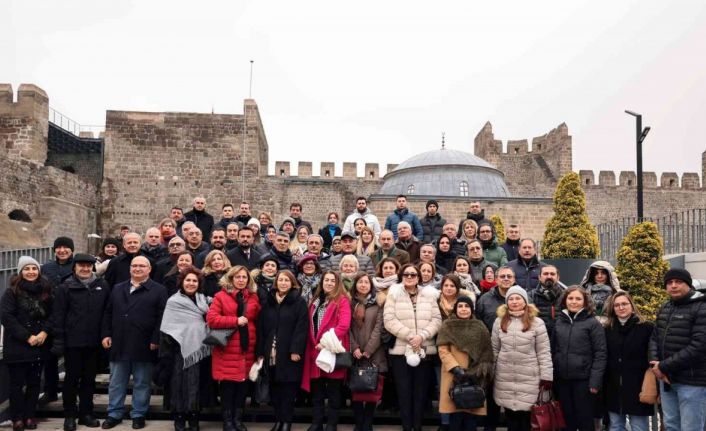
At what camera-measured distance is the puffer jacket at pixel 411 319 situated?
Answer: 6.30 m

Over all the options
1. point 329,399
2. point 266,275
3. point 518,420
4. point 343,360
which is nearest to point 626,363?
point 518,420

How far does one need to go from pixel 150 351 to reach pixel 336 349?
6.64ft

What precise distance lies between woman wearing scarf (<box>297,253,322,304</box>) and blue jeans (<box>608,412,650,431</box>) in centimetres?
330

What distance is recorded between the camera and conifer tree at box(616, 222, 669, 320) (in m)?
9.10

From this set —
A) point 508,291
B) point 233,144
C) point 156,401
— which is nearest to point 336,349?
point 508,291

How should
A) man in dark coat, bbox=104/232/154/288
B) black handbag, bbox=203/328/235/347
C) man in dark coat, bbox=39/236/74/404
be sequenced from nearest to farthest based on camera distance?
black handbag, bbox=203/328/235/347, man in dark coat, bbox=39/236/74/404, man in dark coat, bbox=104/232/154/288

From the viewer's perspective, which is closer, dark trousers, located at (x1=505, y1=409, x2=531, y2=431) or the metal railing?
dark trousers, located at (x1=505, y1=409, x2=531, y2=431)

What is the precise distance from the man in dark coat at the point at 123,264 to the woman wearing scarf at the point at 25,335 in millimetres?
874

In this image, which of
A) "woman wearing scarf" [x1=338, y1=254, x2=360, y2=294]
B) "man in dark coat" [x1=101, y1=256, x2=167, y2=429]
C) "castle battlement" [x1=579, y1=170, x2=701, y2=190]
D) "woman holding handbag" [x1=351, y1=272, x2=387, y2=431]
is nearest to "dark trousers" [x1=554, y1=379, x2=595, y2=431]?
"woman holding handbag" [x1=351, y1=272, x2=387, y2=431]

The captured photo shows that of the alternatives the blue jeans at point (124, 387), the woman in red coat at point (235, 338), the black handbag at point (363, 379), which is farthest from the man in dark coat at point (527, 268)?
the blue jeans at point (124, 387)

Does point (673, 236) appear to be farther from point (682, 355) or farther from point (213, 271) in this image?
point (213, 271)

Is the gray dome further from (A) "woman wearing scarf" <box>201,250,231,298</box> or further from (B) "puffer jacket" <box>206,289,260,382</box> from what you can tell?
(B) "puffer jacket" <box>206,289,260,382</box>

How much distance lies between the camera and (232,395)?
639 centimetres

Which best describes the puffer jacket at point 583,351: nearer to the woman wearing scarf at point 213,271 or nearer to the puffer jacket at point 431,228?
the woman wearing scarf at point 213,271
